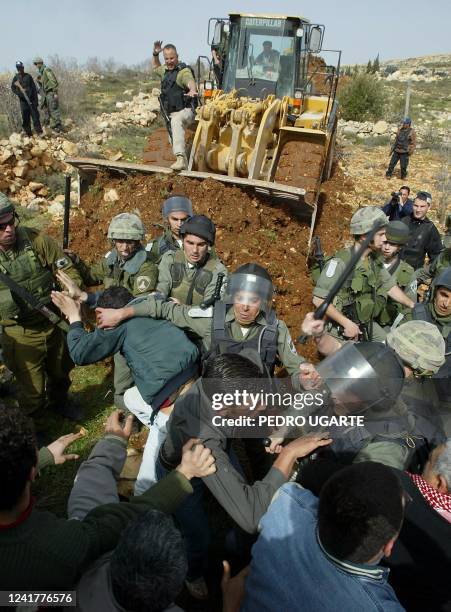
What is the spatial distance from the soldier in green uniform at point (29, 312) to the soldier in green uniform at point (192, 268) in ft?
2.67

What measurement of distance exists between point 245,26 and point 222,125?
2107mm

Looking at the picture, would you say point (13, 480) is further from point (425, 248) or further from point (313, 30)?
point (313, 30)

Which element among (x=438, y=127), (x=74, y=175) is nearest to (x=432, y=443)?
(x=74, y=175)

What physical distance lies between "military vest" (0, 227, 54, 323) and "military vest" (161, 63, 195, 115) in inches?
193

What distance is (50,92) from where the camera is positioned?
14711 millimetres

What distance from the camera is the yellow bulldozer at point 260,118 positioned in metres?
6.93

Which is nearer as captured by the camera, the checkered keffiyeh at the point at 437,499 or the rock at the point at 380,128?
the checkered keffiyeh at the point at 437,499

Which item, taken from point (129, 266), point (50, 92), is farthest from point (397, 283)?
point (50, 92)

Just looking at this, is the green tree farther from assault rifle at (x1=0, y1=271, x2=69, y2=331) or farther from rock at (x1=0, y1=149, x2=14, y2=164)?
assault rifle at (x1=0, y1=271, x2=69, y2=331)

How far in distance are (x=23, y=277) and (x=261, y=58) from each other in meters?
6.57

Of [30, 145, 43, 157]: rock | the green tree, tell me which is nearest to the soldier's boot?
[30, 145, 43, 157]: rock

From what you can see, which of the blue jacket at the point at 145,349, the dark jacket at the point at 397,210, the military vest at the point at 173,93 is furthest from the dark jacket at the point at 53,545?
the military vest at the point at 173,93

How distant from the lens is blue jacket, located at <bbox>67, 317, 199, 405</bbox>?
8.86ft

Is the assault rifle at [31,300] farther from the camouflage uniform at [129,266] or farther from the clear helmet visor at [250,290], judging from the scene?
the clear helmet visor at [250,290]
